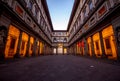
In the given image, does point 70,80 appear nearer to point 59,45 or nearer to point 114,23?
point 114,23

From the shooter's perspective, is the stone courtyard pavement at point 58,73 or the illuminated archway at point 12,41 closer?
the stone courtyard pavement at point 58,73

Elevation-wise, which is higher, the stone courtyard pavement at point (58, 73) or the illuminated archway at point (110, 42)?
the illuminated archway at point (110, 42)

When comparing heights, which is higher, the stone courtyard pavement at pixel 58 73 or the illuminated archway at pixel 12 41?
the illuminated archway at pixel 12 41

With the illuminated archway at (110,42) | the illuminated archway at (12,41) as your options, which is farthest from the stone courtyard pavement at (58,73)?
the illuminated archway at (110,42)

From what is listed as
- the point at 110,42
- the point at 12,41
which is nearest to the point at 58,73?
the point at 12,41

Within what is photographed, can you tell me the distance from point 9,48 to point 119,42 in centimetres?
1092

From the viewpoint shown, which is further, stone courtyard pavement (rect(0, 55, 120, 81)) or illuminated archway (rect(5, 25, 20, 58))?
illuminated archway (rect(5, 25, 20, 58))

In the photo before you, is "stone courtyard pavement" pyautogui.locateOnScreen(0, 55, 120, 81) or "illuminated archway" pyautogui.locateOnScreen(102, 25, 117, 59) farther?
"illuminated archway" pyautogui.locateOnScreen(102, 25, 117, 59)

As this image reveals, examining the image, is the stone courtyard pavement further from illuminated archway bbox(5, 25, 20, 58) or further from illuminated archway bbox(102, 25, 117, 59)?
illuminated archway bbox(102, 25, 117, 59)

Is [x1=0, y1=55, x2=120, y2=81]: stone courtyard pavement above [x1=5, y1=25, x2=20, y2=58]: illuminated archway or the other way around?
the other way around

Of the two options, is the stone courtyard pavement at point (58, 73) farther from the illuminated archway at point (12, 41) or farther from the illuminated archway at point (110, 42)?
the illuminated archway at point (110, 42)

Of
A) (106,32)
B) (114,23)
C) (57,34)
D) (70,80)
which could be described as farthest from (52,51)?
(70,80)

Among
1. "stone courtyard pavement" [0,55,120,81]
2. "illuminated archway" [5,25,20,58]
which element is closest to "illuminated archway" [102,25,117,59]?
"stone courtyard pavement" [0,55,120,81]

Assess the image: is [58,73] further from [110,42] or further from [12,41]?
[110,42]
